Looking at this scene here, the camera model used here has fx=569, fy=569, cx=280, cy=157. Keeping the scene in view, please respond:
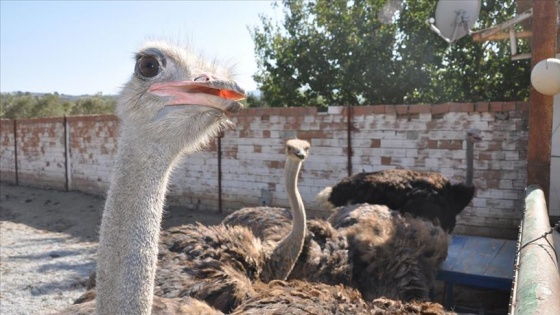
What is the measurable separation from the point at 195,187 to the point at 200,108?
6.85m

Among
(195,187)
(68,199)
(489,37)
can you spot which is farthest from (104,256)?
(68,199)

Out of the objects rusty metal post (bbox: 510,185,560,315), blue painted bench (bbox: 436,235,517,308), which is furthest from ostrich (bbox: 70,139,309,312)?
blue painted bench (bbox: 436,235,517,308)

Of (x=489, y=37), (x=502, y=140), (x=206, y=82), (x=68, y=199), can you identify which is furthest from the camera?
(x=68, y=199)

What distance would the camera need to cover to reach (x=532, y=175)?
4059 mm

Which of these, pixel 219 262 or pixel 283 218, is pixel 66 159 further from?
pixel 219 262

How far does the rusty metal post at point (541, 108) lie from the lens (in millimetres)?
3871

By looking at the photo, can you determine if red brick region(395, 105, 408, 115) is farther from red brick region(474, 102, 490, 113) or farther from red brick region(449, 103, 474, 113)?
red brick region(474, 102, 490, 113)

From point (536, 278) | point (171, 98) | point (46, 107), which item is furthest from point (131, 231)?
point (46, 107)

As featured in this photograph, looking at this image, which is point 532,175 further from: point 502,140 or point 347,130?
point 347,130

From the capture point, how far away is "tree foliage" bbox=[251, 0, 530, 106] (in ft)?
32.5

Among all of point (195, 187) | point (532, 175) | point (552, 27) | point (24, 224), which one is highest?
point (552, 27)

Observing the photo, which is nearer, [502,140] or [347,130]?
[502,140]

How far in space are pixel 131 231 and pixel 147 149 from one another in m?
0.22

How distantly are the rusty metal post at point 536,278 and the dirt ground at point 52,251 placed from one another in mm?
2255
